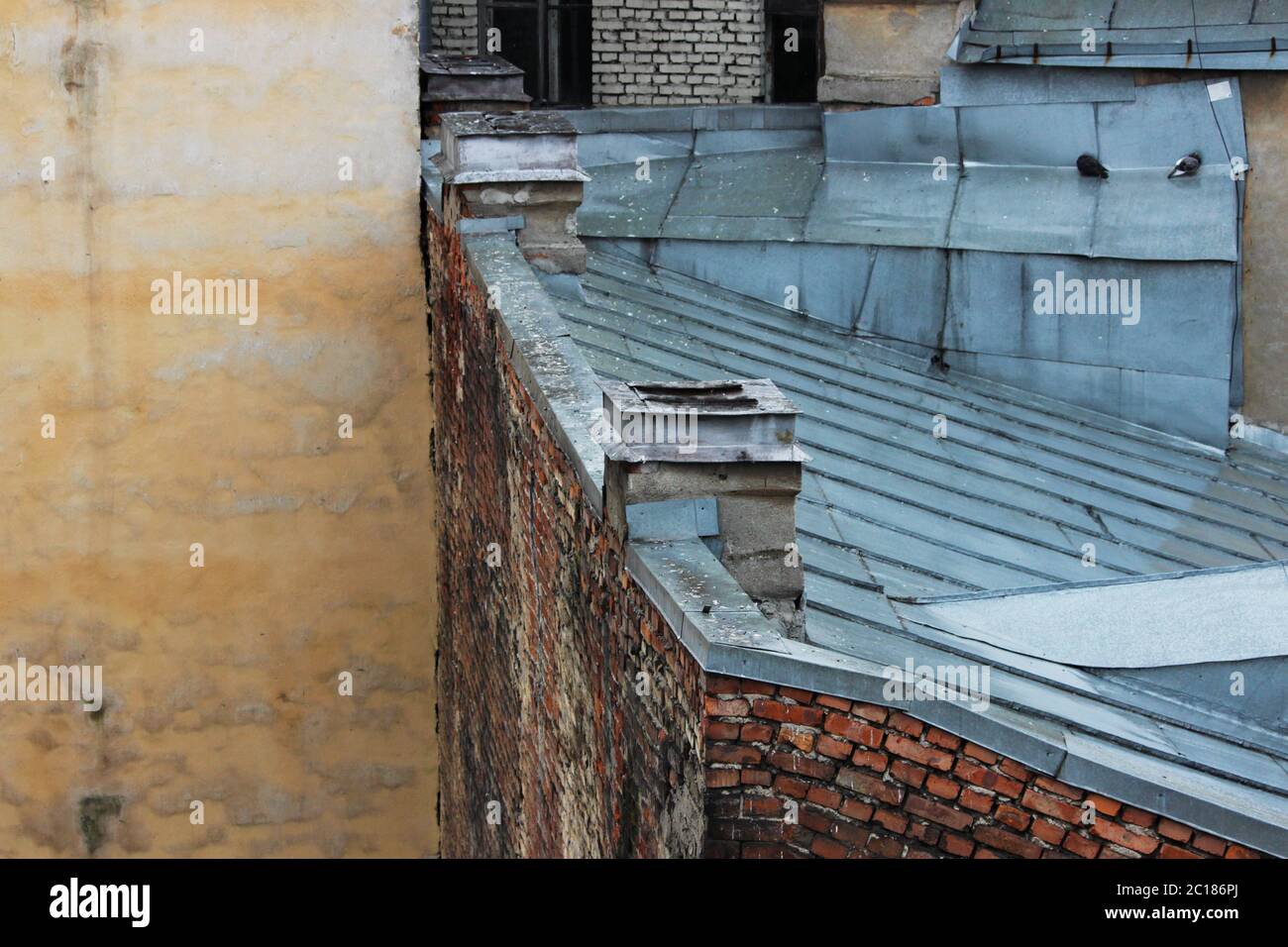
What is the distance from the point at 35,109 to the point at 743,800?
845 cm

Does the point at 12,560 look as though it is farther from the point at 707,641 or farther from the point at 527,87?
the point at 707,641

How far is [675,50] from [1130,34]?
4723 millimetres

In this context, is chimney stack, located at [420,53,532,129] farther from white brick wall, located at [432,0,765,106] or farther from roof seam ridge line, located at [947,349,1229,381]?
white brick wall, located at [432,0,765,106]

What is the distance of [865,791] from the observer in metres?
6.05

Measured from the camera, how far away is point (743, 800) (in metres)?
6.05

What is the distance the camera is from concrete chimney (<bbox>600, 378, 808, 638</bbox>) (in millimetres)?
6789

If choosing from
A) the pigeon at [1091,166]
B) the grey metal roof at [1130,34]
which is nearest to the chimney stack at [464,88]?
the grey metal roof at [1130,34]

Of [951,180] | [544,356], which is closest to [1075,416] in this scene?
[951,180]

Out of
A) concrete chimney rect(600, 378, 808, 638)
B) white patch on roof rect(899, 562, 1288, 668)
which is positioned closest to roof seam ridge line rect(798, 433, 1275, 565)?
white patch on roof rect(899, 562, 1288, 668)

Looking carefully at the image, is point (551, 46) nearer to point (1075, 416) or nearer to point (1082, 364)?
point (1082, 364)

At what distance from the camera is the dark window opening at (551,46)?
17109 mm

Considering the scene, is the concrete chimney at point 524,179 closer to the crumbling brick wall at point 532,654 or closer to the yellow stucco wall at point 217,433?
the crumbling brick wall at point 532,654

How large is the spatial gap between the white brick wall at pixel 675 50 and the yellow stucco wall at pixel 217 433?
439 cm
